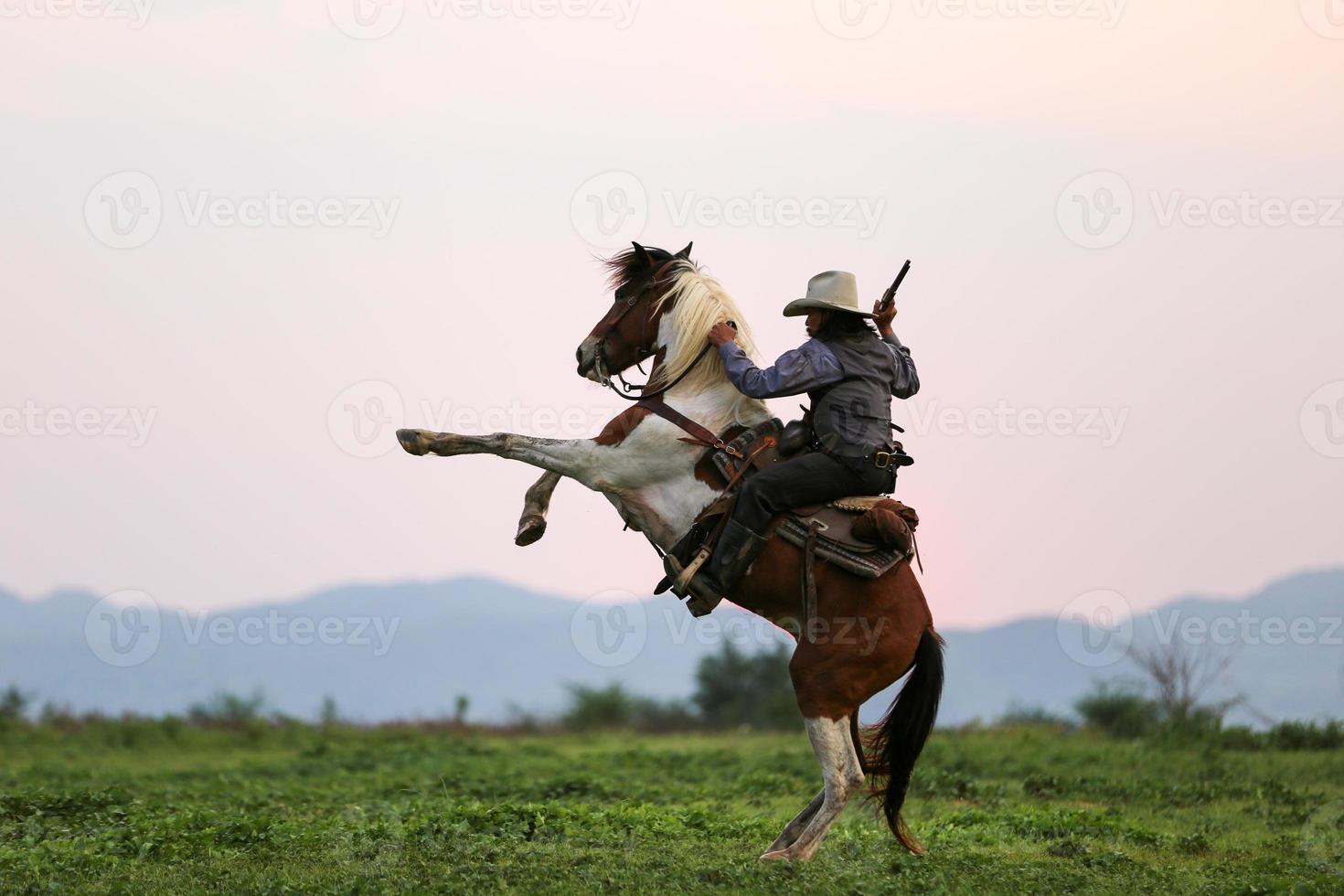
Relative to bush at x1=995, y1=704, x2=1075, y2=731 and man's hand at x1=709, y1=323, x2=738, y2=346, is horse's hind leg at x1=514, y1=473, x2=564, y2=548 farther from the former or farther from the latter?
bush at x1=995, y1=704, x2=1075, y2=731

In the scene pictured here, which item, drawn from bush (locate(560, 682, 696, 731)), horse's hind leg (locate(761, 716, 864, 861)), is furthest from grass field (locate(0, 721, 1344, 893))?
bush (locate(560, 682, 696, 731))

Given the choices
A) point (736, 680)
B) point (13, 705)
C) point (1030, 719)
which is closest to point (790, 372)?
point (1030, 719)

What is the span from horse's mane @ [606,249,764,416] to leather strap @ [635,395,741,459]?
19 cm

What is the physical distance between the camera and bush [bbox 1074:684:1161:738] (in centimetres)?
1930

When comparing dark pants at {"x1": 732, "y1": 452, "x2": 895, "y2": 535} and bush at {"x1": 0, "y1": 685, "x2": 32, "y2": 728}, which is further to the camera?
bush at {"x1": 0, "y1": 685, "x2": 32, "y2": 728}

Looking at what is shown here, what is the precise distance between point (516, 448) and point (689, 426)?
3.70ft

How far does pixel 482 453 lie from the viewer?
9273mm

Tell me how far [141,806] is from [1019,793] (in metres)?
7.47

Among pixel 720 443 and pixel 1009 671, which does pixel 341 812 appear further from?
pixel 1009 671

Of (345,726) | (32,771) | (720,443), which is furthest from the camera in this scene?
(345,726)

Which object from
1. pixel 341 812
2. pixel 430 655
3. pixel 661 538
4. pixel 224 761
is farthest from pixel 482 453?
pixel 430 655

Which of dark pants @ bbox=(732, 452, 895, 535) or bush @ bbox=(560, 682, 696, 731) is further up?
dark pants @ bbox=(732, 452, 895, 535)

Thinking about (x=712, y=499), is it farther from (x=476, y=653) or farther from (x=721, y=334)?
(x=476, y=653)

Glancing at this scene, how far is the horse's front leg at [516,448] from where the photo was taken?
911 centimetres
